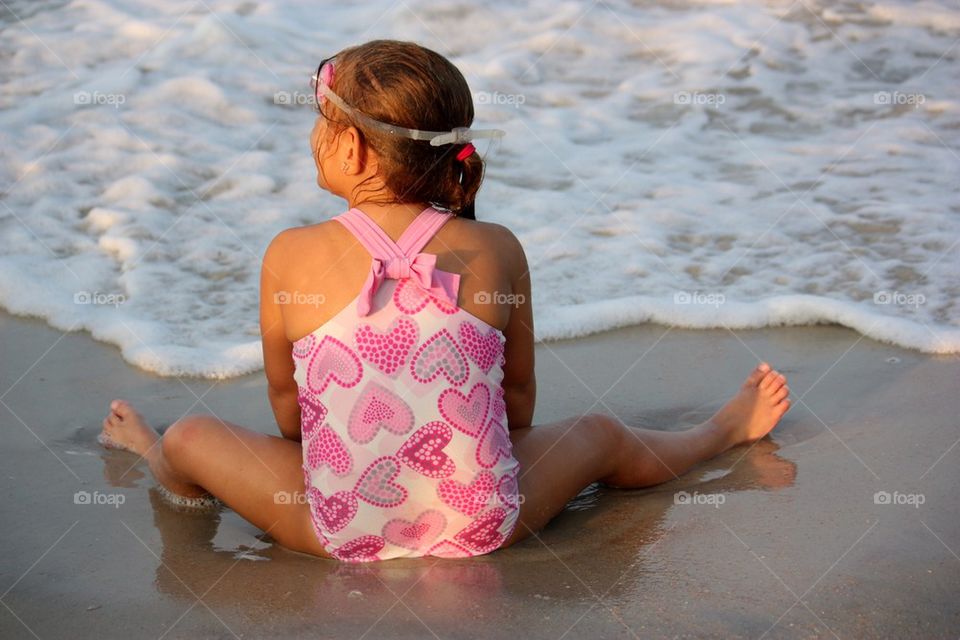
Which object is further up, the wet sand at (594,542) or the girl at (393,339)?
the girl at (393,339)

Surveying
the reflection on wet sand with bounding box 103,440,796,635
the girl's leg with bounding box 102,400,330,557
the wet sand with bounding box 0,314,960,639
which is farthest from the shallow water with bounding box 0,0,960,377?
the reflection on wet sand with bounding box 103,440,796,635

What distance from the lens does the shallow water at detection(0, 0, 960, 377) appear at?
4.08 meters

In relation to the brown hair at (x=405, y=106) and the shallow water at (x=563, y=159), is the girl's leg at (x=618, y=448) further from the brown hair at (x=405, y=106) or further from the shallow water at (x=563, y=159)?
the shallow water at (x=563, y=159)

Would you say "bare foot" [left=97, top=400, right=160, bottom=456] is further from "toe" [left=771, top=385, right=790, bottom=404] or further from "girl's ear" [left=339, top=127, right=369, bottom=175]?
"toe" [left=771, top=385, right=790, bottom=404]

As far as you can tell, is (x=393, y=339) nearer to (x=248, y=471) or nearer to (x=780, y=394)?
(x=248, y=471)

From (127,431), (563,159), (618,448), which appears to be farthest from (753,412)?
(563,159)

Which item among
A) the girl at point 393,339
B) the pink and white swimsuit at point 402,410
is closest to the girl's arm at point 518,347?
→ the girl at point 393,339

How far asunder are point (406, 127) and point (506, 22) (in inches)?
205

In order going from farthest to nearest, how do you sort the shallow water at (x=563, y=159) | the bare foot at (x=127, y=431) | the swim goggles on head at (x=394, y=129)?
the shallow water at (x=563, y=159)
the bare foot at (x=127, y=431)
the swim goggles on head at (x=394, y=129)

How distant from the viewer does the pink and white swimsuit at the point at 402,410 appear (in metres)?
2.31

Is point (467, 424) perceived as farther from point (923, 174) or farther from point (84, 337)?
point (923, 174)

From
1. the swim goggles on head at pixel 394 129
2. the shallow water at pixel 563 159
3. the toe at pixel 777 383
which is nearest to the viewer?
the swim goggles on head at pixel 394 129

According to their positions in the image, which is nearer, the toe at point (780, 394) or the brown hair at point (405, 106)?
the brown hair at point (405, 106)

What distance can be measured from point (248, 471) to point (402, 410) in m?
0.47
